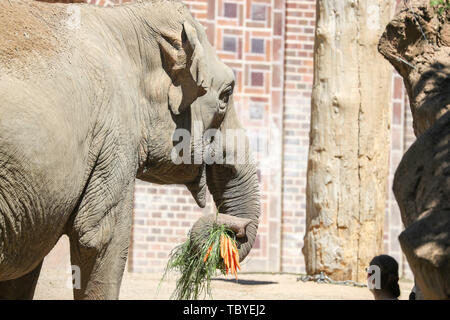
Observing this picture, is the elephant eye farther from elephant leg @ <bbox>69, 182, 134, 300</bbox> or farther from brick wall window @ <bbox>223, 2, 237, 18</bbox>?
brick wall window @ <bbox>223, 2, 237, 18</bbox>

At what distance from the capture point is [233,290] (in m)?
8.98

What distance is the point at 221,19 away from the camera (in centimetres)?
1221

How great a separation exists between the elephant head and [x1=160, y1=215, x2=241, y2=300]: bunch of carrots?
110mm

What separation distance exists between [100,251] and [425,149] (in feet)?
5.95

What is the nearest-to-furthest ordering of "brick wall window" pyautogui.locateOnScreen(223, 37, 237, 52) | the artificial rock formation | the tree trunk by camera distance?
the artificial rock formation
the tree trunk
"brick wall window" pyautogui.locateOnScreen(223, 37, 237, 52)

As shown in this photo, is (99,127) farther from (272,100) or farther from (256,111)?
(272,100)

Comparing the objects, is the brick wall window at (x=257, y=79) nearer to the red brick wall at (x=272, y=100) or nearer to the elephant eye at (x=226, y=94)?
the red brick wall at (x=272, y=100)

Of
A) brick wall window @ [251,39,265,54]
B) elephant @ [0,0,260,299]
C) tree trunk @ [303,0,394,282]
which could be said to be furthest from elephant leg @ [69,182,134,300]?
brick wall window @ [251,39,265,54]

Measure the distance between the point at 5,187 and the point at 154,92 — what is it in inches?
54.3

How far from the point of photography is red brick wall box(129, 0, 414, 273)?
12188 mm

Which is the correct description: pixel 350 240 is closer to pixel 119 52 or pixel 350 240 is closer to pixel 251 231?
pixel 251 231

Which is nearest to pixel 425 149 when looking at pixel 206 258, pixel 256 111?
pixel 206 258
